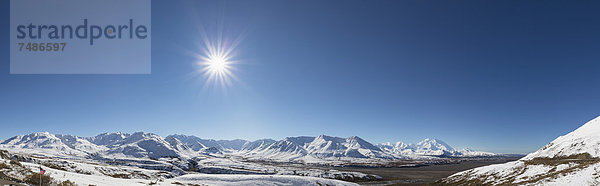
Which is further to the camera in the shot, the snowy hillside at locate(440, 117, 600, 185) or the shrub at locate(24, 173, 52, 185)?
the snowy hillside at locate(440, 117, 600, 185)

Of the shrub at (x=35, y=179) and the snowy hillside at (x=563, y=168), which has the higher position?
the shrub at (x=35, y=179)

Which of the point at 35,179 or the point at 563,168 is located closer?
the point at 35,179

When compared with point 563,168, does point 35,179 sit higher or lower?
higher

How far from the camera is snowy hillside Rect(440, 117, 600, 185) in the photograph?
43.1 metres

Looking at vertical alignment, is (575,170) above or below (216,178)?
above

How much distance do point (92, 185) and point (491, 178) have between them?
309 ft

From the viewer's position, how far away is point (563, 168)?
53312 mm

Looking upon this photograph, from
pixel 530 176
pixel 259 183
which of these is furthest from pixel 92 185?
pixel 530 176

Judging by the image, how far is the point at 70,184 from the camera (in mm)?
31531

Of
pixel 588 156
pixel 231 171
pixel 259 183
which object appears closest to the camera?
pixel 588 156

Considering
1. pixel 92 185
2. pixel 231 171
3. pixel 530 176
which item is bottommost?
pixel 231 171

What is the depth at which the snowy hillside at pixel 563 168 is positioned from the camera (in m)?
43.1

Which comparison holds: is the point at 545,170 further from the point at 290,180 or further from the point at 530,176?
Answer: the point at 290,180

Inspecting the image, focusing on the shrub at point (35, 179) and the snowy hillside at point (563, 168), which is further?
the snowy hillside at point (563, 168)
